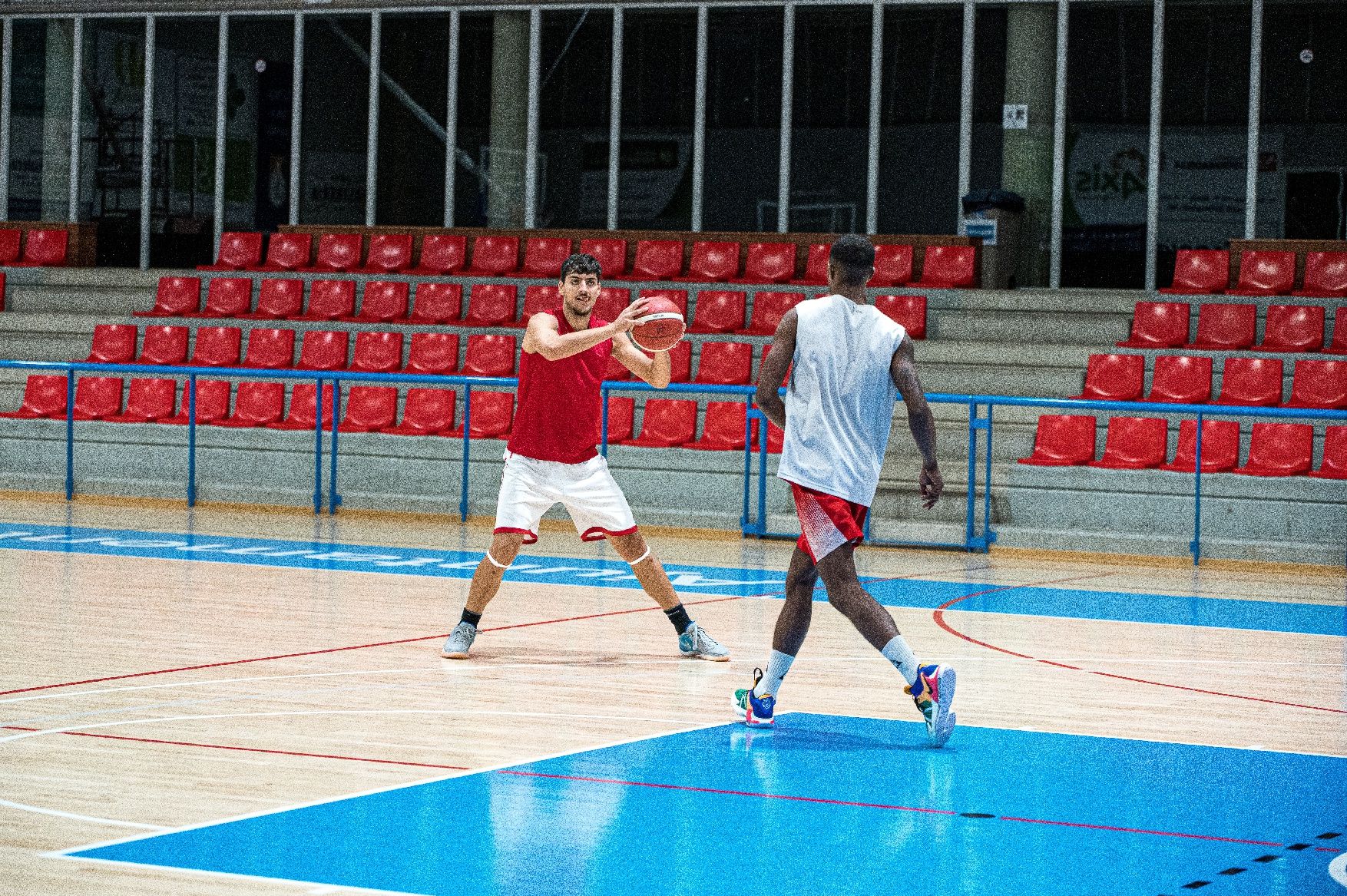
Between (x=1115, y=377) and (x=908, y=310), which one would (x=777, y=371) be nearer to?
(x=1115, y=377)

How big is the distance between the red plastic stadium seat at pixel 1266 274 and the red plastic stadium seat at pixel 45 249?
13787 millimetres

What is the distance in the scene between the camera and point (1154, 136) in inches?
786

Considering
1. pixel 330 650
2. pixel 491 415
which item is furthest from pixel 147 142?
pixel 330 650

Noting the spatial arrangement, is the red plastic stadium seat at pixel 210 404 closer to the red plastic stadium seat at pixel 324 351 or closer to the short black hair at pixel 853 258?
the red plastic stadium seat at pixel 324 351

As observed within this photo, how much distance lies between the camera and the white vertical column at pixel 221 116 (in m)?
23.6

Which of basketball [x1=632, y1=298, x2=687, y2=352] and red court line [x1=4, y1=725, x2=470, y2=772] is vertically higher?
basketball [x1=632, y1=298, x2=687, y2=352]

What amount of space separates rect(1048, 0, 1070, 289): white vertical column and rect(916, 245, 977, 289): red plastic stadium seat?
2.04 meters

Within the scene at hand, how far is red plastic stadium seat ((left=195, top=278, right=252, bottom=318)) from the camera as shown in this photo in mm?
19625

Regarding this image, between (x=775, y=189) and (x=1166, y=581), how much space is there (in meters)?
10.4

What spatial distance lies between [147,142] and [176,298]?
486 centimetres

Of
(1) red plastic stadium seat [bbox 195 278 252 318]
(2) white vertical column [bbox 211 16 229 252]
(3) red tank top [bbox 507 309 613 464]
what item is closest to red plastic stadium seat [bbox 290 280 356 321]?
(1) red plastic stadium seat [bbox 195 278 252 318]

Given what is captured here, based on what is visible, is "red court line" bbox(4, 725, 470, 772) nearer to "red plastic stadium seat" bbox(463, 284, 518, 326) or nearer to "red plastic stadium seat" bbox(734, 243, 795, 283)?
"red plastic stadium seat" bbox(463, 284, 518, 326)

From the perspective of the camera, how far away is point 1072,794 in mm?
5496

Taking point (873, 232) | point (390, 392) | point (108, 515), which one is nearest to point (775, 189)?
point (873, 232)
